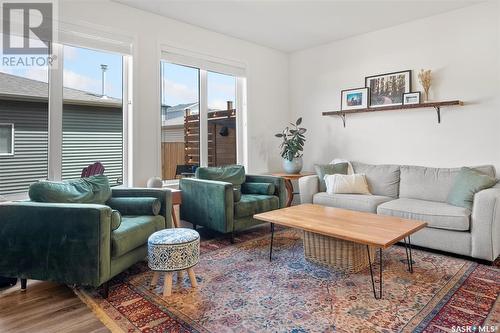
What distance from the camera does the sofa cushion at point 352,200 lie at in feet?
11.3

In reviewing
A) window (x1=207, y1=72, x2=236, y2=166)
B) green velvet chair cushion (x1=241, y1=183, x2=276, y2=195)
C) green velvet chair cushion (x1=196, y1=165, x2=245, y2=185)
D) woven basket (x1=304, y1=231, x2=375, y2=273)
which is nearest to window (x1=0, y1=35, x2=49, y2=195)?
green velvet chair cushion (x1=196, y1=165, x2=245, y2=185)

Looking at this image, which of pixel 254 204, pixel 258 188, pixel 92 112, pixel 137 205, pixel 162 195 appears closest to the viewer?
pixel 137 205

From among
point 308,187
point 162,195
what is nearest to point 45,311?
point 162,195

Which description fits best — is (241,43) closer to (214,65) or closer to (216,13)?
(214,65)

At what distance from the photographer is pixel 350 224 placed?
243 cm

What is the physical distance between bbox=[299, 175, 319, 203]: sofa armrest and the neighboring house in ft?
7.58

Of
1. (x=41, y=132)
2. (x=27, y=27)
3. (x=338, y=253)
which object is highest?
(x=27, y=27)

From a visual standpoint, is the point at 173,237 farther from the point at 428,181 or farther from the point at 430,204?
the point at 428,181

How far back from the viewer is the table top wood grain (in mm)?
2080

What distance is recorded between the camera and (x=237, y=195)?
11.0ft

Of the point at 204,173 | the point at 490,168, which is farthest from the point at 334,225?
the point at 490,168

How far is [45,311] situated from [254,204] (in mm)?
2111

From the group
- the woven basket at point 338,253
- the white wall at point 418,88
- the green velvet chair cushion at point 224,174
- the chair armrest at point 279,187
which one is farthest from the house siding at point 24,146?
the white wall at point 418,88

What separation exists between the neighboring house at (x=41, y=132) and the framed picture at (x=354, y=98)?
3122mm
